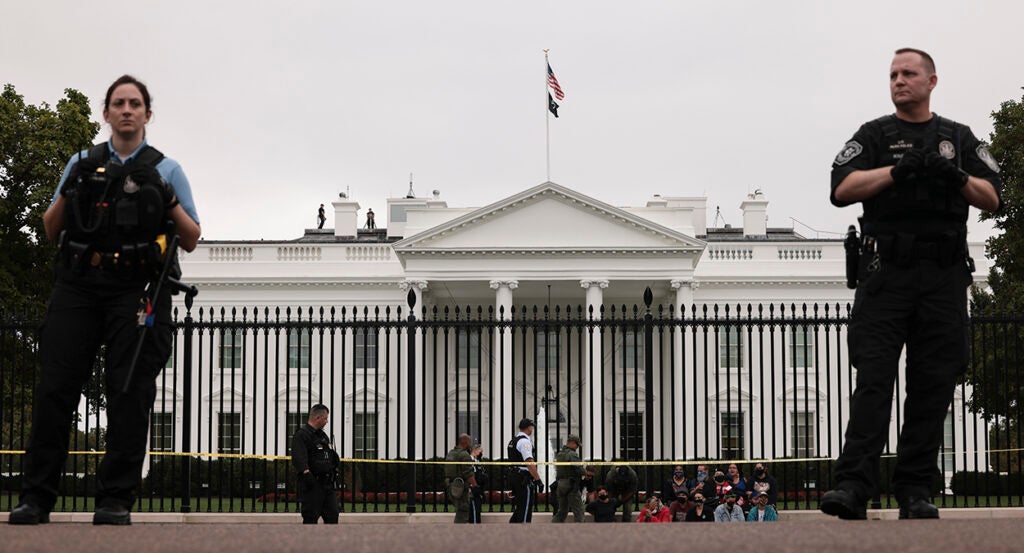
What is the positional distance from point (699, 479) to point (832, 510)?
11.3 meters

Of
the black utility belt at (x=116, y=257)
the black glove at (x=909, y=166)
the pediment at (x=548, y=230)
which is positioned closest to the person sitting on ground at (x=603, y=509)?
the black glove at (x=909, y=166)

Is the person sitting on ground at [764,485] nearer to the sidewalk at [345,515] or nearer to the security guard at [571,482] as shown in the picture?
the sidewalk at [345,515]

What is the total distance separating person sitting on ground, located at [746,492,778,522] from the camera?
47.7ft

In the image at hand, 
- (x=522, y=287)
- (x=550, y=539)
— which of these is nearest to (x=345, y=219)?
(x=522, y=287)

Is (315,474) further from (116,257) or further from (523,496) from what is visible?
(116,257)

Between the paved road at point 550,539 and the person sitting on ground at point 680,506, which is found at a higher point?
the paved road at point 550,539

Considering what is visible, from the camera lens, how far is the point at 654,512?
1574 centimetres

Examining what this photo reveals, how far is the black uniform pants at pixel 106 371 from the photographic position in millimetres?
5793

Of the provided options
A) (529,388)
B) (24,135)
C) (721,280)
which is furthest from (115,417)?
(721,280)

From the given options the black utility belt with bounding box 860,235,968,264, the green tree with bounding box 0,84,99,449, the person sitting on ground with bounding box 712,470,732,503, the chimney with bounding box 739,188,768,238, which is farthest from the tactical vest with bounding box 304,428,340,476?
the chimney with bounding box 739,188,768,238

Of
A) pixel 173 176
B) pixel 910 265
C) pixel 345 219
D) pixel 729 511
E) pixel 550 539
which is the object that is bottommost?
pixel 729 511

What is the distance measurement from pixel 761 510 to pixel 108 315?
35.0 feet

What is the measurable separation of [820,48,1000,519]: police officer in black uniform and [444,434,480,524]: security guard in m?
8.76

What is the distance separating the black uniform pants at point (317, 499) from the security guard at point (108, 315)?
6204 millimetres
